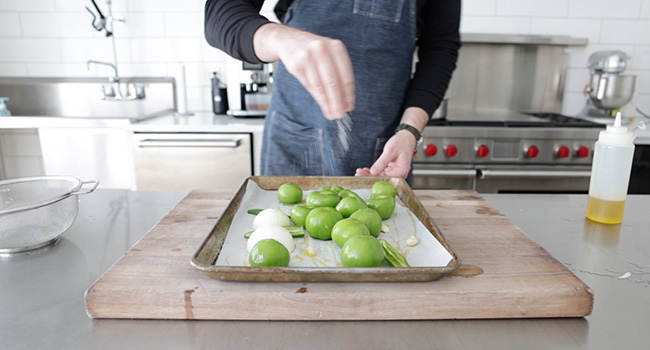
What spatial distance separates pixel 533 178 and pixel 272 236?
1554 mm

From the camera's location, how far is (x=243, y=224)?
81 cm

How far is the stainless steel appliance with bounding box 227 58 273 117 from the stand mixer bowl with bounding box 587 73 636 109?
1598mm

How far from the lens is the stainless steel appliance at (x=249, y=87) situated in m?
2.08

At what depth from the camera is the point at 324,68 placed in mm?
571

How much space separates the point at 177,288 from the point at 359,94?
2.61ft

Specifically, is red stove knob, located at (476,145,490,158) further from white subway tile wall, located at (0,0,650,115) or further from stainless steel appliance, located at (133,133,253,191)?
stainless steel appliance, located at (133,133,253,191)

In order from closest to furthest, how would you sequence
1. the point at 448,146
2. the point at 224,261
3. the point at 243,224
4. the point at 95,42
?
the point at 224,261, the point at 243,224, the point at 448,146, the point at 95,42

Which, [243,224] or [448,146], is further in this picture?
[448,146]

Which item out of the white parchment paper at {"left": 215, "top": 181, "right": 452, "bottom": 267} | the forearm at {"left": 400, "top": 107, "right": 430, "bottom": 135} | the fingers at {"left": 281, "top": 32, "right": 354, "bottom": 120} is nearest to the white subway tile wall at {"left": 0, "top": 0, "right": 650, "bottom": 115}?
the forearm at {"left": 400, "top": 107, "right": 430, "bottom": 135}

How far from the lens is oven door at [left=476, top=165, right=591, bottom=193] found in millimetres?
1874

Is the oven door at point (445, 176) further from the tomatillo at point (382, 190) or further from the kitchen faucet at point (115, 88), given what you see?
the kitchen faucet at point (115, 88)

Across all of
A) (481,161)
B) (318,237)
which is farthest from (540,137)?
(318,237)

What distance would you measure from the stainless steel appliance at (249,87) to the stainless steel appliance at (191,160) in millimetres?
300

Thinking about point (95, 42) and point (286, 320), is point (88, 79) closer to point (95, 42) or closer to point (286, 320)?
point (95, 42)
